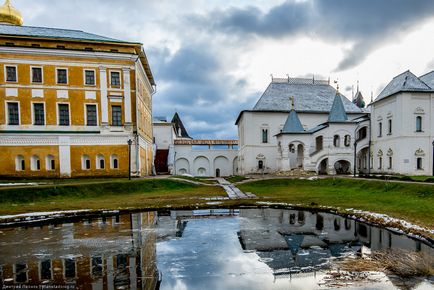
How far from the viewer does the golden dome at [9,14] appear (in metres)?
33.3

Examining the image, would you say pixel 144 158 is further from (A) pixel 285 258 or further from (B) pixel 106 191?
(A) pixel 285 258

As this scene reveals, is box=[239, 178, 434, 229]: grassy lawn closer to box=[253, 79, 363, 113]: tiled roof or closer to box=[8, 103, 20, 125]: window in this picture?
box=[253, 79, 363, 113]: tiled roof

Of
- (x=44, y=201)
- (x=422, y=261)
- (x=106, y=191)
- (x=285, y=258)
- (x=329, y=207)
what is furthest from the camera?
(x=106, y=191)

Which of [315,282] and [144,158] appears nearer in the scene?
Result: [315,282]

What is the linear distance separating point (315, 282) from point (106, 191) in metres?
17.6

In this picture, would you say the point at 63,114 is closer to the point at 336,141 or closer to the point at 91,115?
the point at 91,115

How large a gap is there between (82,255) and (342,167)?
33.2m

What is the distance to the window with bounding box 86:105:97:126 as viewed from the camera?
26.4 metres

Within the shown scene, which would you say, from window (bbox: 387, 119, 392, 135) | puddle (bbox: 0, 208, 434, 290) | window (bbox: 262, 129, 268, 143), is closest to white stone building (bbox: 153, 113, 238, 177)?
window (bbox: 262, 129, 268, 143)

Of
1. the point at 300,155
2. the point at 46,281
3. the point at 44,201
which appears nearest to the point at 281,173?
the point at 300,155

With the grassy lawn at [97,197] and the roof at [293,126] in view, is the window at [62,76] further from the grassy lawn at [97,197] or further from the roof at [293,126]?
the roof at [293,126]

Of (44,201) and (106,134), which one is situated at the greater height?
(106,134)

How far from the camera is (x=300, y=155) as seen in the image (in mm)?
36406

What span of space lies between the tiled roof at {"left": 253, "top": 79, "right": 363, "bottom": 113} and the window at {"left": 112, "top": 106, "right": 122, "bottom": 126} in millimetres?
18465
